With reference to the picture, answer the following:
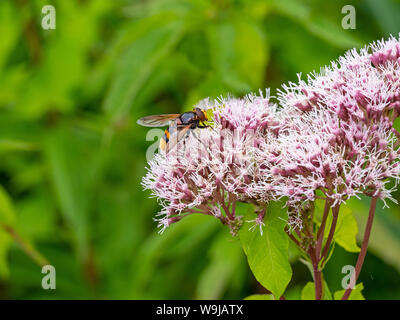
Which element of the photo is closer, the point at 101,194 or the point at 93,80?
the point at 93,80

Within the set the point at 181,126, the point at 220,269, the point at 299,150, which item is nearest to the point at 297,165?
the point at 299,150

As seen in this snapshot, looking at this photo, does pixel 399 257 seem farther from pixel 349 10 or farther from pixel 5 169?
pixel 5 169

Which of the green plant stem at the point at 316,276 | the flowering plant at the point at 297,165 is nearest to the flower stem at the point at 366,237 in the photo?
the flowering plant at the point at 297,165

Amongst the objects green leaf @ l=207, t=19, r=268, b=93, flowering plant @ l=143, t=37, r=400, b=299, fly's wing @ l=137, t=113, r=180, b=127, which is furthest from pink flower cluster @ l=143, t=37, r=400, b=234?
green leaf @ l=207, t=19, r=268, b=93

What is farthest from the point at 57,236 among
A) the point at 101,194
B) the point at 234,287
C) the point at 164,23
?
the point at 164,23

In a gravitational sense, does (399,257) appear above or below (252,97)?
below

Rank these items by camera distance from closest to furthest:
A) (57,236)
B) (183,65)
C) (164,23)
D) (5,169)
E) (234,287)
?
(164,23), (234,287), (183,65), (57,236), (5,169)

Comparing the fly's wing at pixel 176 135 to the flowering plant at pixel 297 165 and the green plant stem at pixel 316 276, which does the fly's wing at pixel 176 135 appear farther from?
the green plant stem at pixel 316 276
